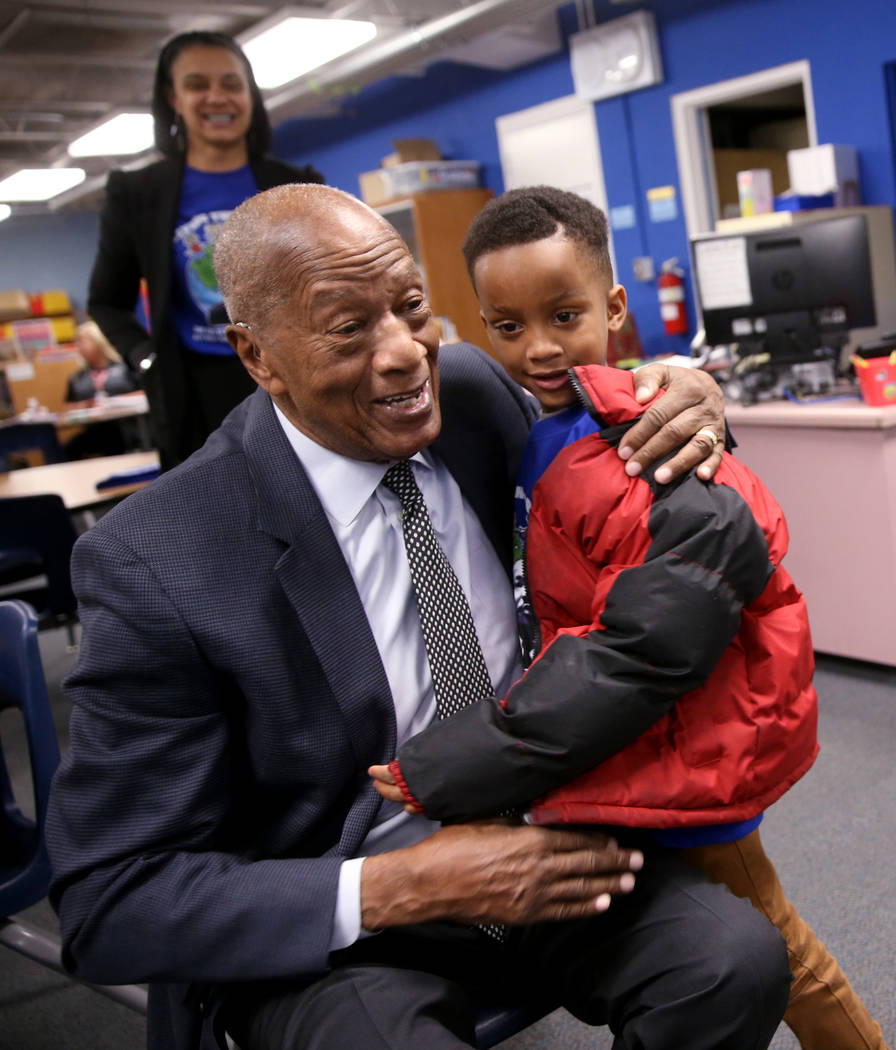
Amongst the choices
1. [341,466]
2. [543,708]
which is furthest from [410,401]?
[543,708]

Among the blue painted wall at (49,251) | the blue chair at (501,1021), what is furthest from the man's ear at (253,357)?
the blue painted wall at (49,251)

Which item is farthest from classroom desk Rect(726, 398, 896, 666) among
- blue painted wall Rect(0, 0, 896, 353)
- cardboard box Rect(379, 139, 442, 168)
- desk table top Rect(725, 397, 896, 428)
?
cardboard box Rect(379, 139, 442, 168)

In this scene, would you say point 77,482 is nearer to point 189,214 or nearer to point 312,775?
point 189,214

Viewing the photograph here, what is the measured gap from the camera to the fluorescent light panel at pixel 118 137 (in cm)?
745

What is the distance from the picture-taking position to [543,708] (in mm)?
942

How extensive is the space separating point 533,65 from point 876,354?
4352 millimetres

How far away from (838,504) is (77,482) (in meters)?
2.54

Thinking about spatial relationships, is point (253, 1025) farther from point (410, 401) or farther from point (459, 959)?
point (410, 401)

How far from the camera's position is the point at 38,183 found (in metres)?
9.57

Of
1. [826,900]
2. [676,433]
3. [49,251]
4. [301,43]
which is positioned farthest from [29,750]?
[49,251]

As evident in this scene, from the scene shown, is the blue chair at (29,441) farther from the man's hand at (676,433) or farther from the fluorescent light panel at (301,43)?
the man's hand at (676,433)

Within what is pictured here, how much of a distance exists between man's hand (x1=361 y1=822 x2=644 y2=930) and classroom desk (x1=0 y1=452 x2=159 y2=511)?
88.7 inches

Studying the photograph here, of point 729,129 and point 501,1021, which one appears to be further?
point 729,129

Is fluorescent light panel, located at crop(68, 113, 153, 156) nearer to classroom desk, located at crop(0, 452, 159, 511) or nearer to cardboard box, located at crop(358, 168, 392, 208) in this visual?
cardboard box, located at crop(358, 168, 392, 208)
